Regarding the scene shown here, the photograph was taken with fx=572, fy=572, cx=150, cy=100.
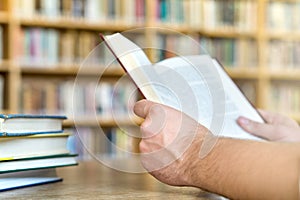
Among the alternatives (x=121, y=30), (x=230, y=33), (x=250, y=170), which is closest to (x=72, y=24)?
(x=121, y=30)

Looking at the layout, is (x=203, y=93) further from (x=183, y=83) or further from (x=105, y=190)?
(x=105, y=190)

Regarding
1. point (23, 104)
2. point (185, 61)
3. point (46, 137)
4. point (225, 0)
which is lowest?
point (23, 104)

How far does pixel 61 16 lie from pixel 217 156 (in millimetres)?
2533

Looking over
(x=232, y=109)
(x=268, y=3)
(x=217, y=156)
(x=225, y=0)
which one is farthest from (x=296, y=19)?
(x=217, y=156)

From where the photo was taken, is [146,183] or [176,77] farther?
[146,183]

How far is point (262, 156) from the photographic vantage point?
2.04ft

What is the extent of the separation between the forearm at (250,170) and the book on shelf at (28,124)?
0.77 feet

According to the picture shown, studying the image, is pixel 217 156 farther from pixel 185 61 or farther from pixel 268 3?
pixel 268 3

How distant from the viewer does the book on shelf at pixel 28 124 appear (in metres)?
0.74

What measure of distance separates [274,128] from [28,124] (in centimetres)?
44

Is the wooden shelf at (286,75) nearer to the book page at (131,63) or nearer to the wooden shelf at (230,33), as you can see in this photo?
the wooden shelf at (230,33)

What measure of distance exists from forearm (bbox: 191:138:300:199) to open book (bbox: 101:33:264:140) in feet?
0.25

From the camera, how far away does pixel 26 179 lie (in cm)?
83

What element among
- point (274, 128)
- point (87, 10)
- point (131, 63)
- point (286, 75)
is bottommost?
point (286, 75)
